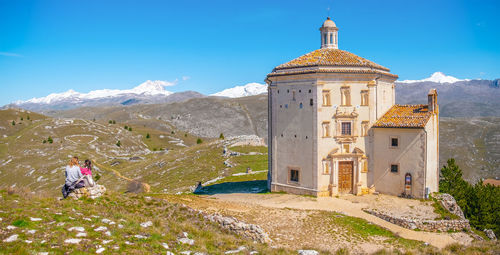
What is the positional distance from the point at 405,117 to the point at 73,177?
2728 centimetres

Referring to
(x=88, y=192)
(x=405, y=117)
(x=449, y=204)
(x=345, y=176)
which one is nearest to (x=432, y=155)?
(x=405, y=117)

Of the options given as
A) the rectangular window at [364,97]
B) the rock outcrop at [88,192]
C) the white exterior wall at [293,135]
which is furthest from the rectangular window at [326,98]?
the rock outcrop at [88,192]

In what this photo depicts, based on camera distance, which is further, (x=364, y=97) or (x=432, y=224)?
(x=364, y=97)

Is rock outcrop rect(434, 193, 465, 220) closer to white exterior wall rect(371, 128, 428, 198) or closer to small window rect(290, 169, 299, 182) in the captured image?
white exterior wall rect(371, 128, 428, 198)

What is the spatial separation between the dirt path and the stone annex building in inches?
69.9

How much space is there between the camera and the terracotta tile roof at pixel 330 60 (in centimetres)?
3111

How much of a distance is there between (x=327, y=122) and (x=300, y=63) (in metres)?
5.99

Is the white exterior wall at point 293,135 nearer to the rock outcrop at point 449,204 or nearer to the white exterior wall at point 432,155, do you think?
the white exterior wall at point 432,155

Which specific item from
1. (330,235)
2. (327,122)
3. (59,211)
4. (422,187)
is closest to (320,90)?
(327,122)

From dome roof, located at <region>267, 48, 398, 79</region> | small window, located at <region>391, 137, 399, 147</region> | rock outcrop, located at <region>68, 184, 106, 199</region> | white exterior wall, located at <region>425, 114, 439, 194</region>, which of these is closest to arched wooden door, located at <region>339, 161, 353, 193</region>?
small window, located at <region>391, 137, 399, 147</region>

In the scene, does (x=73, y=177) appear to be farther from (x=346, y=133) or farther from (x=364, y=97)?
(x=364, y=97)

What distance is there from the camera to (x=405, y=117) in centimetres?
3186

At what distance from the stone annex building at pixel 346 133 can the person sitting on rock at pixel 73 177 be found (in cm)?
1908

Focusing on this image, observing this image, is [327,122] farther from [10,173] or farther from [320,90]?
[10,173]
